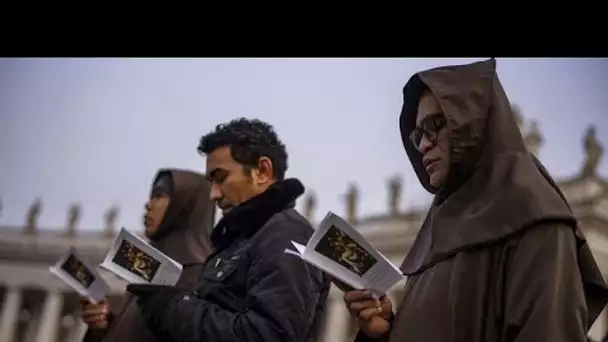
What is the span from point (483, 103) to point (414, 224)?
0.93 m

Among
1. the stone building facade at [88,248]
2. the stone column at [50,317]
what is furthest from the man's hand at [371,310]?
the stone column at [50,317]

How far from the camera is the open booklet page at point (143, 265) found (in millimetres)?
1758

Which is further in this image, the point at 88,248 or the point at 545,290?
the point at 88,248

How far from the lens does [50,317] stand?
2494 millimetres

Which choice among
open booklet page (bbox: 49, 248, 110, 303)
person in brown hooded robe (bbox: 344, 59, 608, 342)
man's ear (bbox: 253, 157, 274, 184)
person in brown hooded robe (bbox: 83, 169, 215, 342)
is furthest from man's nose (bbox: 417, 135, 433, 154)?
open booklet page (bbox: 49, 248, 110, 303)

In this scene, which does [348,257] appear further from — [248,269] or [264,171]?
[264,171]

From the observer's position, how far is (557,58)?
220 centimetres

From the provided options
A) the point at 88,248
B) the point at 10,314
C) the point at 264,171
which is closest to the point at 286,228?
the point at 264,171

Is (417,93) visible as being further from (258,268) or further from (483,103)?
(258,268)

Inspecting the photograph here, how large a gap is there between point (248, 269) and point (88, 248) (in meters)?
1.03

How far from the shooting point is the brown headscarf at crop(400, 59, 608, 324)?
4.03ft

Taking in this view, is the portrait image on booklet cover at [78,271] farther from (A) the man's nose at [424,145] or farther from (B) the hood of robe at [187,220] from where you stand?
(A) the man's nose at [424,145]

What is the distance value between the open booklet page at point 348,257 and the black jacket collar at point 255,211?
17.2 inches
